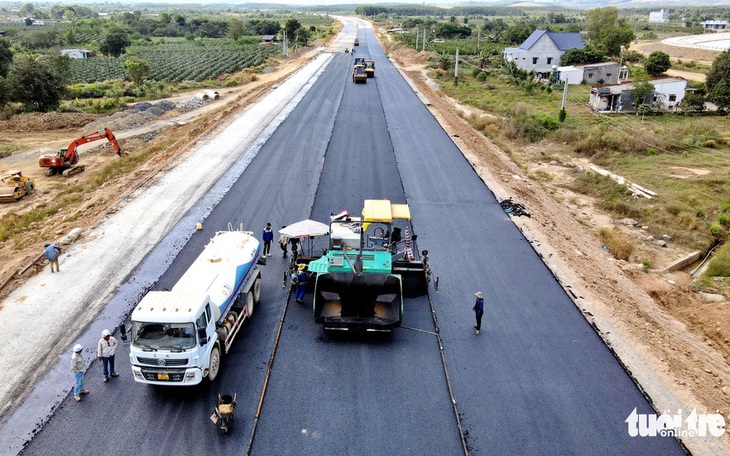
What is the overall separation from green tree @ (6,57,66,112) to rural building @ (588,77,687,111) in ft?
160

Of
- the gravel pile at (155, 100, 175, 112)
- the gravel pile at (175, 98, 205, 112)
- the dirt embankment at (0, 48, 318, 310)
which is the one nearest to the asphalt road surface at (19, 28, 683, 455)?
the dirt embankment at (0, 48, 318, 310)

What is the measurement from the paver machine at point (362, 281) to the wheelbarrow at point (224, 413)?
11.2ft

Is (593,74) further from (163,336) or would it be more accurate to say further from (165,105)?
(163,336)

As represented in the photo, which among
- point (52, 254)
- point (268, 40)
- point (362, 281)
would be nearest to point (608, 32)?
point (268, 40)

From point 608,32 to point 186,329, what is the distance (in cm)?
9104

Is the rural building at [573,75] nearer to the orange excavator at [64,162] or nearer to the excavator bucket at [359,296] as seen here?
the orange excavator at [64,162]

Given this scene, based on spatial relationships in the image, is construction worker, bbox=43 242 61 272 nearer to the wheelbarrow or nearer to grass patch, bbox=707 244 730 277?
the wheelbarrow

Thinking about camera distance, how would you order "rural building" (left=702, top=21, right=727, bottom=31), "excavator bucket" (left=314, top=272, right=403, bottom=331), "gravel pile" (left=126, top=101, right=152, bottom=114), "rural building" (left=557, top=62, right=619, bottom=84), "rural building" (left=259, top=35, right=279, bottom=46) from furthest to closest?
1. "rural building" (left=702, top=21, right=727, bottom=31)
2. "rural building" (left=259, top=35, right=279, bottom=46)
3. "rural building" (left=557, top=62, right=619, bottom=84)
4. "gravel pile" (left=126, top=101, right=152, bottom=114)
5. "excavator bucket" (left=314, top=272, right=403, bottom=331)

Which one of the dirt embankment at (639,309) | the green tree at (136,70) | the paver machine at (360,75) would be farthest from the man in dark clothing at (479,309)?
the green tree at (136,70)

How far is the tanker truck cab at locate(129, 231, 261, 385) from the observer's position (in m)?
11.4

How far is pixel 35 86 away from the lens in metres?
45.3

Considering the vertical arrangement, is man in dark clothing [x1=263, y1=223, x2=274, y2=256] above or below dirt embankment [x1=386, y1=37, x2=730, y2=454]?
above

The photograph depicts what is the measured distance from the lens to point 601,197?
27109 mm

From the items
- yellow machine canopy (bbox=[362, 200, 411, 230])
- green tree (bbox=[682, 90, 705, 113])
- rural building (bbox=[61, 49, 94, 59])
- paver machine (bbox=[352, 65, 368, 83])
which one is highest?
rural building (bbox=[61, 49, 94, 59])
